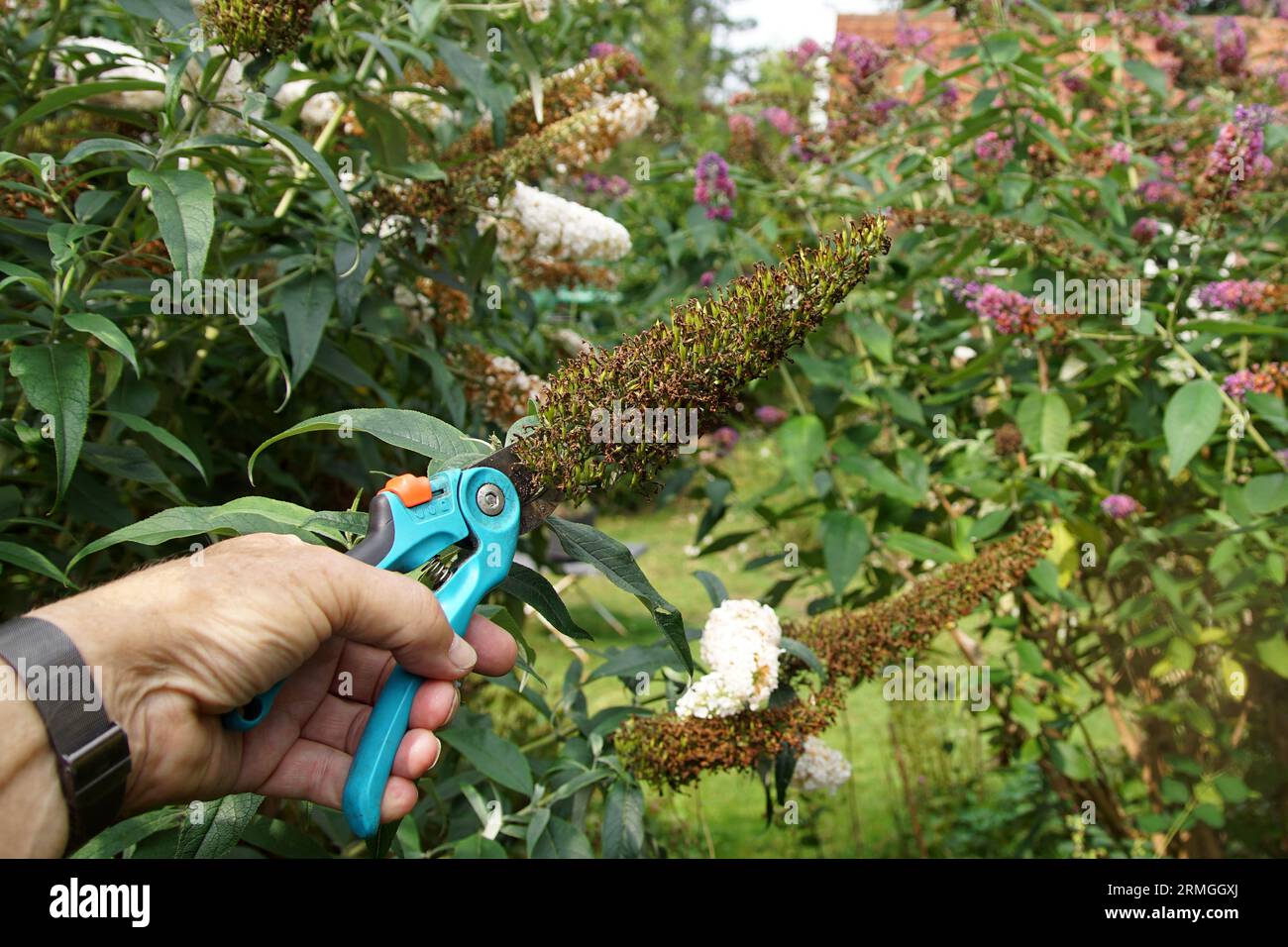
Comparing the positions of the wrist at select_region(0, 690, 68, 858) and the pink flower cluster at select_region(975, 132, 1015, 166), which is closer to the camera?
the wrist at select_region(0, 690, 68, 858)

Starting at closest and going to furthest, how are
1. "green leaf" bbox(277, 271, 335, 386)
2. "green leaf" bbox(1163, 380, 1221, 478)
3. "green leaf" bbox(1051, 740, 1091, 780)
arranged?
"green leaf" bbox(277, 271, 335, 386) < "green leaf" bbox(1163, 380, 1221, 478) < "green leaf" bbox(1051, 740, 1091, 780)

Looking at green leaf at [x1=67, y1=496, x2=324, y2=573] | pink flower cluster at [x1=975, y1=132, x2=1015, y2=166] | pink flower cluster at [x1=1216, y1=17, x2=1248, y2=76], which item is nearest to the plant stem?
green leaf at [x1=67, y1=496, x2=324, y2=573]

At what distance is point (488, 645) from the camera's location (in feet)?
4.30

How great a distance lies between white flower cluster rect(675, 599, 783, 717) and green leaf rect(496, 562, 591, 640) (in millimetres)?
479

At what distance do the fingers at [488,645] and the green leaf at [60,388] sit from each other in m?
0.66

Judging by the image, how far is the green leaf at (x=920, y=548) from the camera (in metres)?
2.71

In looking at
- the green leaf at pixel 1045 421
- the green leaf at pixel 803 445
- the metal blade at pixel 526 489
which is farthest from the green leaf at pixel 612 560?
the green leaf at pixel 1045 421

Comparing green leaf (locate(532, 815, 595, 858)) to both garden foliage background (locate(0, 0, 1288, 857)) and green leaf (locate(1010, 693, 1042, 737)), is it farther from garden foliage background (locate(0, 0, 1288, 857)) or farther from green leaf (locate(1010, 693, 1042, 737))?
green leaf (locate(1010, 693, 1042, 737))

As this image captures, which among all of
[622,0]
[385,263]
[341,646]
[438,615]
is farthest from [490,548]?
[622,0]

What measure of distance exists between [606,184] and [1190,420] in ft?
7.47

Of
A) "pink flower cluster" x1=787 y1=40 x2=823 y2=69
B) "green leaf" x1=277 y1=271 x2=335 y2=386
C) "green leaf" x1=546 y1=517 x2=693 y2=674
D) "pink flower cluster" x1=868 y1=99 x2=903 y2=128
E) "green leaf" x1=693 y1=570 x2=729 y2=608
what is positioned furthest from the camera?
"pink flower cluster" x1=787 y1=40 x2=823 y2=69

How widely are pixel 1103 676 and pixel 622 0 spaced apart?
324cm

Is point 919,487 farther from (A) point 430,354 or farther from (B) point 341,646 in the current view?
(B) point 341,646

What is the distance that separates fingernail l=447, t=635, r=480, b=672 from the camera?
1206 mm
